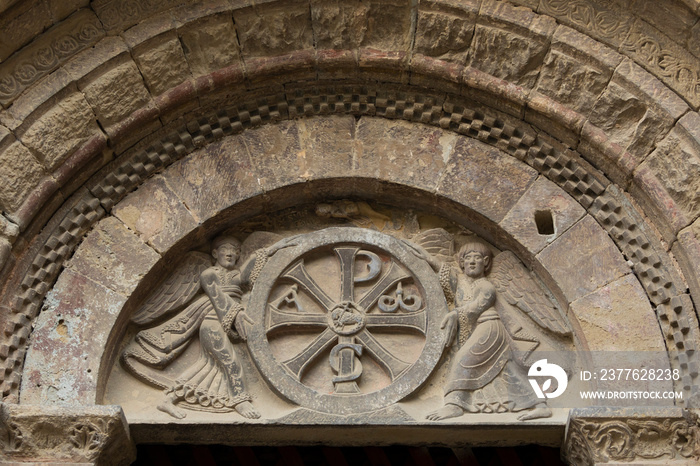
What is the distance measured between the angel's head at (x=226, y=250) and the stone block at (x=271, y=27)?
4.03ft

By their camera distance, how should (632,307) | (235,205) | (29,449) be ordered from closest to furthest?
(29,449) → (632,307) → (235,205)

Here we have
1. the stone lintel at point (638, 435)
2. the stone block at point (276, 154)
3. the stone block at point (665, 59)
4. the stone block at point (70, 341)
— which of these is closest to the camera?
the stone lintel at point (638, 435)

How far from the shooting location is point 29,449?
5.01m

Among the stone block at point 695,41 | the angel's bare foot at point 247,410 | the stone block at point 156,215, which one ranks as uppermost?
the stone block at point 695,41

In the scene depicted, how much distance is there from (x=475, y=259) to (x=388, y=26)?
1672 mm

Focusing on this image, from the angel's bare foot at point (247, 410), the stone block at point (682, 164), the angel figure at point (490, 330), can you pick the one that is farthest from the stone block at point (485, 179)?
the angel's bare foot at point (247, 410)

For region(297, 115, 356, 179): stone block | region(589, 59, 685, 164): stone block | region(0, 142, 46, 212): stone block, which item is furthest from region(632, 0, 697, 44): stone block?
region(0, 142, 46, 212): stone block

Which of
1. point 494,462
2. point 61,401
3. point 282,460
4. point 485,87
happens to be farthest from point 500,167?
point 61,401

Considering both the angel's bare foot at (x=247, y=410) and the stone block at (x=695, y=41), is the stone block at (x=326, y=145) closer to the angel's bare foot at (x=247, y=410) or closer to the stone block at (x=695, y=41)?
the angel's bare foot at (x=247, y=410)

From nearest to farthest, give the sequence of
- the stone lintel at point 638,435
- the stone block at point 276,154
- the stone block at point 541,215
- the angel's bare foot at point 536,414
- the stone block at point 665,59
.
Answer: the stone lintel at point 638,435 → the angel's bare foot at point 536,414 → the stone block at point 665,59 → the stone block at point 541,215 → the stone block at point 276,154

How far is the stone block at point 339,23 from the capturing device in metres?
6.12

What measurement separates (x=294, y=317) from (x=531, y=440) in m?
1.61

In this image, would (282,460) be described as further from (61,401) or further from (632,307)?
(632,307)

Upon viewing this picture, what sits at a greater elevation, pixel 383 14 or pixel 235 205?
pixel 383 14
